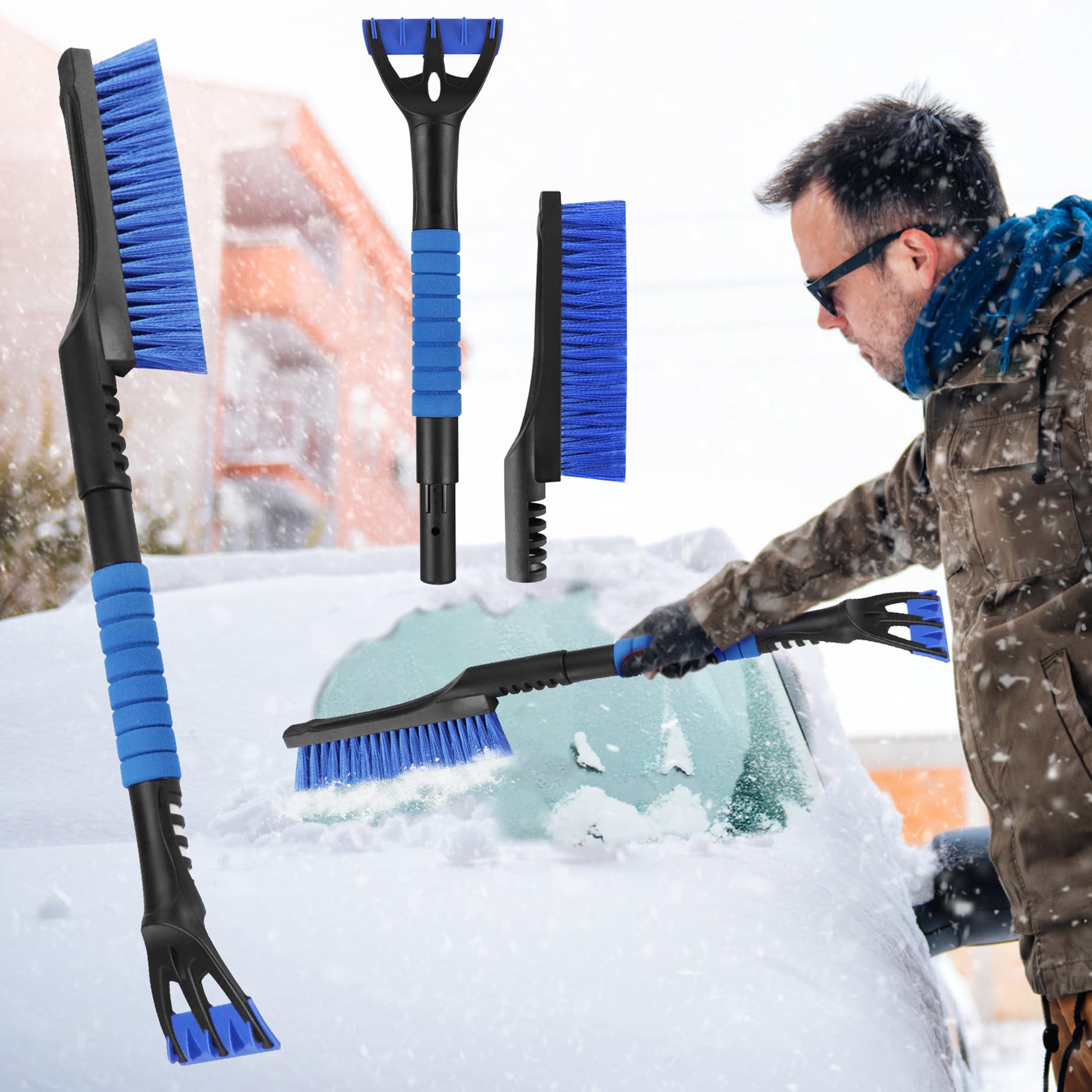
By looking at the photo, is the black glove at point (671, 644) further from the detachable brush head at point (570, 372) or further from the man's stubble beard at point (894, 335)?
the man's stubble beard at point (894, 335)

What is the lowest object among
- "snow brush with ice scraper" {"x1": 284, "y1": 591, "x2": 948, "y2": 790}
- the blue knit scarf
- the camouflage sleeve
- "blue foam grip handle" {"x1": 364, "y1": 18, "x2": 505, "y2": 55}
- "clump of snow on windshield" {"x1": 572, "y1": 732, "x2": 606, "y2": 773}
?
"clump of snow on windshield" {"x1": 572, "y1": 732, "x2": 606, "y2": 773}

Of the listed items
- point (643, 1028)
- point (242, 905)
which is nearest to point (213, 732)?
point (242, 905)

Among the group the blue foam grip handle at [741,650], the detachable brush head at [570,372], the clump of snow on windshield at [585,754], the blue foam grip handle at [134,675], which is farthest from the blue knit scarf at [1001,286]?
the blue foam grip handle at [134,675]

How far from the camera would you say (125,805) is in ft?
5.31

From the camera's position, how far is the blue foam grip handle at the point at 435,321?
1521 mm

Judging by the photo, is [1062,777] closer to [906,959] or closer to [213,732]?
[906,959]

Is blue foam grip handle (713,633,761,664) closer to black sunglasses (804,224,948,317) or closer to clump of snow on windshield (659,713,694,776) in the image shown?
clump of snow on windshield (659,713,694,776)

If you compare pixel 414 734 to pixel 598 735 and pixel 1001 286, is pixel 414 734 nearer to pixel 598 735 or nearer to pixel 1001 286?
pixel 598 735

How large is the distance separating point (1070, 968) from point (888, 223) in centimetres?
86

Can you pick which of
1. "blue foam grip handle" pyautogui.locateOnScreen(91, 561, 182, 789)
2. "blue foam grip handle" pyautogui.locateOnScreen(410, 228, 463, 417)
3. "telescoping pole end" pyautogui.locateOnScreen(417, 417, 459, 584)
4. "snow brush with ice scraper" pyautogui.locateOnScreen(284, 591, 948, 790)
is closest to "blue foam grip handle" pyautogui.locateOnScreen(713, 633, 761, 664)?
"snow brush with ice scraper" pyautogui.locateOnScreen(284, 591, 948, 790)

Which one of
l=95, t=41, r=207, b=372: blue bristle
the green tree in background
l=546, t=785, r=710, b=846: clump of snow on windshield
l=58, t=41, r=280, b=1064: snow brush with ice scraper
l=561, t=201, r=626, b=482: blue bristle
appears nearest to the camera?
l=58, t=41, r=280, b=1064: snow brush with ice scraper

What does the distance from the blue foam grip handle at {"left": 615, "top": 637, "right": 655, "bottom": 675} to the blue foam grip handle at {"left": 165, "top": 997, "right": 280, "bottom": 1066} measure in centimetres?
68

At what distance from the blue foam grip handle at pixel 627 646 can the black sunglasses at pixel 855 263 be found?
55 centimetres

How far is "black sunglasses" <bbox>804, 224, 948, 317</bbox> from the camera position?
46.1 inches
